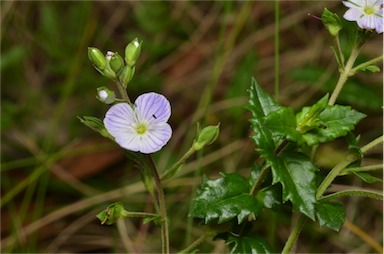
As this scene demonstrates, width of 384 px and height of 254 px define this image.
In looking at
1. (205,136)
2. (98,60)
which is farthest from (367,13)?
(98,60)

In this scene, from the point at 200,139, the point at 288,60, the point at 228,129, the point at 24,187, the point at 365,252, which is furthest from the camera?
the point at 288,60

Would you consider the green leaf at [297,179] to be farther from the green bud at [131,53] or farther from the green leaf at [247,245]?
the green bud at [131,53]

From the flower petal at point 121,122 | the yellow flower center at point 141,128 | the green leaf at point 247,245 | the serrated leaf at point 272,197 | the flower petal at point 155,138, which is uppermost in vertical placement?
the flower petal at point 121,122

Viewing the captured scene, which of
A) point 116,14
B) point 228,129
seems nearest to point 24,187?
point 228,129

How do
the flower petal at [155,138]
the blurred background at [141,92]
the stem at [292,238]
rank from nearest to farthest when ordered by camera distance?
the flower petal at [155,138] < the stem at [292,238] < the blurred background at [141,92]

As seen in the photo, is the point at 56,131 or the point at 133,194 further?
the point at 56,131

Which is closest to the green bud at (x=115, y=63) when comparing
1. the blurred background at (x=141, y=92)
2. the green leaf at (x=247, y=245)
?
the green leaf at (x=247, y=245)

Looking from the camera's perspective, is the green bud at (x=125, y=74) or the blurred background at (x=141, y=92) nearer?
the green bud at (x=125, y=74)

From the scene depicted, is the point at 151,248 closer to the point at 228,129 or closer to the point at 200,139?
the point at 228,129
